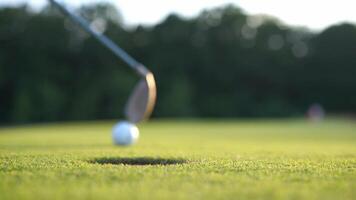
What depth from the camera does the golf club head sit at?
12.7 metres

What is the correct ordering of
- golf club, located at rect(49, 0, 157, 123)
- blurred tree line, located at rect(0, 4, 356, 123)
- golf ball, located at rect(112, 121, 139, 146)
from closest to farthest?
golf club, located at rect(49, 0, 157, 123)
golf ball, located at rect(112, 121, 139, 146)
blurred tree line, located at rect(0, 4, 356, 123)

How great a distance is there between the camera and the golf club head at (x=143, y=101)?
12.7 meters

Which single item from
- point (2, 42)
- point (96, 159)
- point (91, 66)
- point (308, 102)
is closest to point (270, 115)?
point (308, 102)

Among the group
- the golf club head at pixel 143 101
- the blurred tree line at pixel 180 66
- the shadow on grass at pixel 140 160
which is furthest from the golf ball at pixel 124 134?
the blurred tree line at pixel 180 66

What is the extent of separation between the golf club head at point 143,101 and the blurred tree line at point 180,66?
4042 cm

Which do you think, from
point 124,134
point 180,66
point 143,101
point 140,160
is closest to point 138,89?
point 143,101

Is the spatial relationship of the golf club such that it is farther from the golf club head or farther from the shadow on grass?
the shadow on grass

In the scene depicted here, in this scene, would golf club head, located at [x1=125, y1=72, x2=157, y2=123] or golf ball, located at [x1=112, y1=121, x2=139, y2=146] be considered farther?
golf ball, located at [x1=112, y1=121, x2=139, y2=146]

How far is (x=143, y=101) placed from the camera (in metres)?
13.1

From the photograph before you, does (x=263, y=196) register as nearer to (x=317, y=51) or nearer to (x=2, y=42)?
(x=2, y=42)

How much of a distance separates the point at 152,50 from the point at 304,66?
62.1 ft

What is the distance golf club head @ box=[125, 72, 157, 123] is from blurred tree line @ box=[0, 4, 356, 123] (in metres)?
40.4

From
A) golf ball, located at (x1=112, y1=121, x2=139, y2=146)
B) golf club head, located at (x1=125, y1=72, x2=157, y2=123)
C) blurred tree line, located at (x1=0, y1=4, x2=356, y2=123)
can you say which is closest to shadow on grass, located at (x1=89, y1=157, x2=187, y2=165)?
golf club head, located at (x1=125, y1=72, x2=157, y2=123)

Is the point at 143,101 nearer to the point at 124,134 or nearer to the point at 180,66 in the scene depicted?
the point at 124,134
